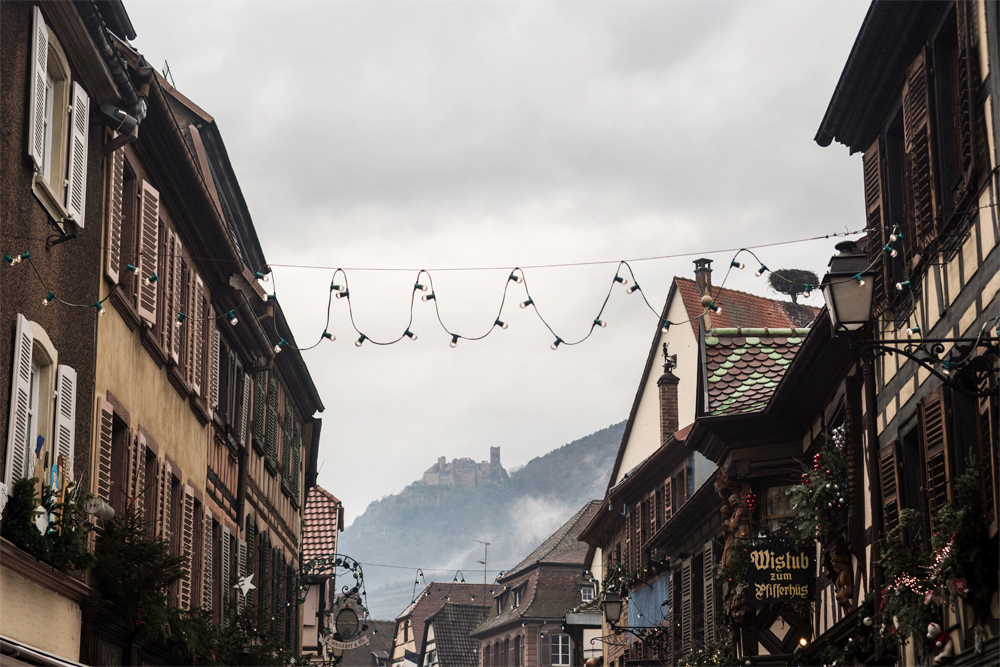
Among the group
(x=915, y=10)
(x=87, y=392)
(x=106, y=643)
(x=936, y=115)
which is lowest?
(x=106, y=643)

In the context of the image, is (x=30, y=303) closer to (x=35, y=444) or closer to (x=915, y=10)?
(x=35, y=444)

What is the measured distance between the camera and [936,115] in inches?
440

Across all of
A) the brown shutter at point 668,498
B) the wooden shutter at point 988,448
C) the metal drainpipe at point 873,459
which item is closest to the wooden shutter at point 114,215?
the metal drainpipe at point 873,459

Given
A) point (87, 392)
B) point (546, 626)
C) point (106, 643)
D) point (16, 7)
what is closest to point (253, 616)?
point (106, 643)

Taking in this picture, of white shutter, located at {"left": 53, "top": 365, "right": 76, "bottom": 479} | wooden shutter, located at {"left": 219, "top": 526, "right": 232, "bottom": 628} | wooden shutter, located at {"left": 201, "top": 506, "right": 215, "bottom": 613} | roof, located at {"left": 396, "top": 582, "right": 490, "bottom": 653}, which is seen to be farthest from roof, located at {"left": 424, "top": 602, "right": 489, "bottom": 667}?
white shutter, located at {"left": 53, "top": 365, "right": 76, "bottom": 479}

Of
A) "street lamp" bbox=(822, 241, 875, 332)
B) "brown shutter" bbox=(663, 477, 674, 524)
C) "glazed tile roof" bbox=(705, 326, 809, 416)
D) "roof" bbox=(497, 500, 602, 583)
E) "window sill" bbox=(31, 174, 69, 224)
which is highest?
"roof" bbox=(497, 500, 602, 583)

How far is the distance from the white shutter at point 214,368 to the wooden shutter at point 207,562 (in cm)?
155

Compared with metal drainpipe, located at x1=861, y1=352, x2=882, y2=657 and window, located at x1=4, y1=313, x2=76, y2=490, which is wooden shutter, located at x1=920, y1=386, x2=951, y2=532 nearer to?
metal drainpipe, located at x1=861, y1=352, x2=882, y2=657

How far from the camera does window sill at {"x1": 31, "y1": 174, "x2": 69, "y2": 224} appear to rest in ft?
33.8

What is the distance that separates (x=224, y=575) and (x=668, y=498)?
13.6 m

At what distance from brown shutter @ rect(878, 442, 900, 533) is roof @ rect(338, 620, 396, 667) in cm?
6264

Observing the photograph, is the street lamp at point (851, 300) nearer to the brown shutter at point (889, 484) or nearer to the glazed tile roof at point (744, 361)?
the brown shutter at point (889, 484)

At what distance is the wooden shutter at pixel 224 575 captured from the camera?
1989 cm

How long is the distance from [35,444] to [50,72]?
3153 mm
